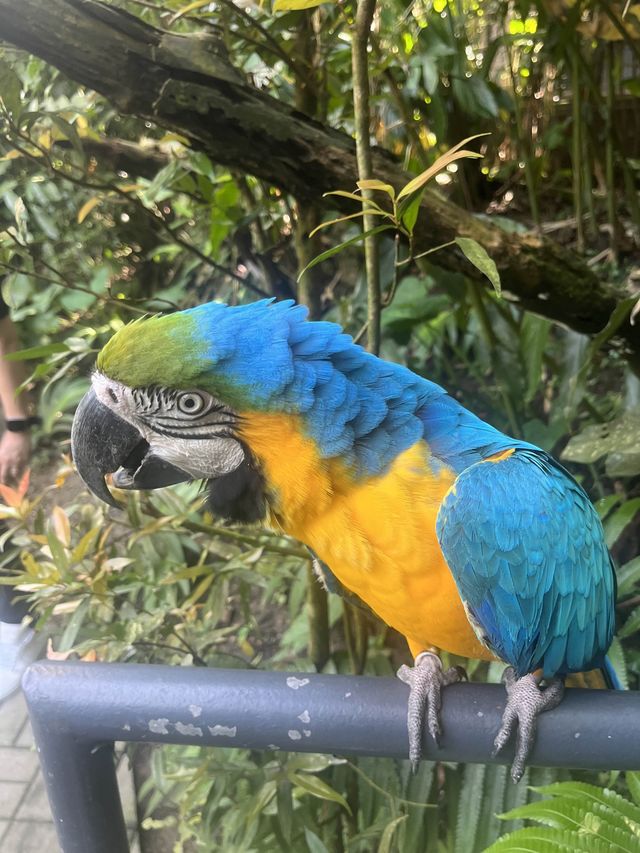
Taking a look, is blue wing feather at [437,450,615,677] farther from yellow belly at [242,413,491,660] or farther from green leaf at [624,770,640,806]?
green leaf at [624,770,640,806]

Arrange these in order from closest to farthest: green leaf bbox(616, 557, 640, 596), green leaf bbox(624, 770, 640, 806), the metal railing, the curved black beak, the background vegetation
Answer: the metal railing < the curved black beak < green leaf bbox(624, 770, 640, 806) < the background vegetation < green leaf bbox(616, 557, 640, 596)

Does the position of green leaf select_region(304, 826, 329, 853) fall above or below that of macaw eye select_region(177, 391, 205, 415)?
below

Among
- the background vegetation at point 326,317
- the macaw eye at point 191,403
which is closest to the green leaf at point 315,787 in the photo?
the background vegetation at point 326,317

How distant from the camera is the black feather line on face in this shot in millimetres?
645

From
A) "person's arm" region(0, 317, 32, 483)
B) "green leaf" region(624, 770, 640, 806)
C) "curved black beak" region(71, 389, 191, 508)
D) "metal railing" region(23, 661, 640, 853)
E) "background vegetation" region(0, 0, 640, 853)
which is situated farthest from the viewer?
"person's arm" region(0, 317, 32, 483)

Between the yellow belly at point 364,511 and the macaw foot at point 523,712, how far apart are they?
109 millimetres

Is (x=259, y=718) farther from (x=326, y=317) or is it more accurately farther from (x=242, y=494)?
(x=326, y=317)

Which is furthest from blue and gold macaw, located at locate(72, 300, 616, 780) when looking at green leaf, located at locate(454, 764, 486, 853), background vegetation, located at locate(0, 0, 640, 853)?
green leaf, located at locate(454, 764, 486, 853)

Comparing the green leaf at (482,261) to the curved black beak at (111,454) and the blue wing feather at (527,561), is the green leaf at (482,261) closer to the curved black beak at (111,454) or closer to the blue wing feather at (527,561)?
the blue wing feather at (527,561)

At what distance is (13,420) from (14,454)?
0.28ft

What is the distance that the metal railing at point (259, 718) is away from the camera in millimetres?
532

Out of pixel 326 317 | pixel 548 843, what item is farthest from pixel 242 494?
pixel 326 317

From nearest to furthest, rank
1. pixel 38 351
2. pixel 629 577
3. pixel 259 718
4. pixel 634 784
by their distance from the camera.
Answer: pixel 259 718, pixel 634 784, pixel 38 351, pixel 629 577

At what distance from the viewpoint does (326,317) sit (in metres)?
1.52
